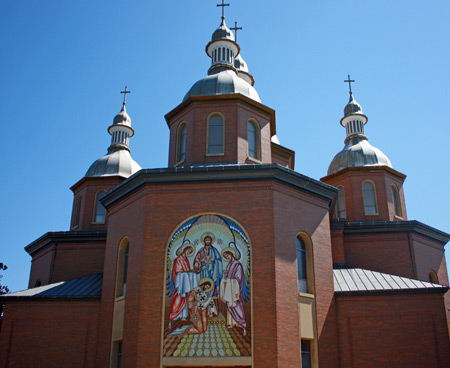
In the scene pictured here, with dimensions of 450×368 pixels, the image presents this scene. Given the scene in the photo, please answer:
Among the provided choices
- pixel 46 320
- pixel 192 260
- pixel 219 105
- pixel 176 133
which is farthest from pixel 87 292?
pixel 219 105

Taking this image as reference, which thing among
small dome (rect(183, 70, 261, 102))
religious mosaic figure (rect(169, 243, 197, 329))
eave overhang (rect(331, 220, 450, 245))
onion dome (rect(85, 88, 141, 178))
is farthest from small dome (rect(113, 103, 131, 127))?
religious mosaic figure (rect(169, 243, 197, 329))

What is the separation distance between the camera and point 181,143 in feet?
66.8

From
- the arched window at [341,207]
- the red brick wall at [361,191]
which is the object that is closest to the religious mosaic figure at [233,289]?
the red brick wall at [361,191]

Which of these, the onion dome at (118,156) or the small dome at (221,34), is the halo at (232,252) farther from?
the onion dome at (118,156)

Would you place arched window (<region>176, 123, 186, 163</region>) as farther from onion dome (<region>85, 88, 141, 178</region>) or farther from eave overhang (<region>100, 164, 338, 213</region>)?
onion dome (<region>85, 88, 141, 178</region>)

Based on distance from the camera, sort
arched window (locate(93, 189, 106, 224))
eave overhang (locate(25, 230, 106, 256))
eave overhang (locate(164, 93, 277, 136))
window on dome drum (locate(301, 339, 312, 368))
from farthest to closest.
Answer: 1. arched window (locate(93, 189, 106, 224))
2. eave overhang (locate(25, 230, 106, 256))
3. eave overhang (locate(164, 93, 277, 136))
4. window on dome drum (locate(301, 339, 312, 368))

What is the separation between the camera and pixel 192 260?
626 inches

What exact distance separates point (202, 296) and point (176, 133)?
7.83 meters

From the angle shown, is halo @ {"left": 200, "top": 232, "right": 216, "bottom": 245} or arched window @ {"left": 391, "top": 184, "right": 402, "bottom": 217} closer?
halo @ {"left": 200, "top": 232, "right": 216, "bottom": 245}

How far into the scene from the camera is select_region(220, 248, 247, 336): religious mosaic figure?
15031 mm

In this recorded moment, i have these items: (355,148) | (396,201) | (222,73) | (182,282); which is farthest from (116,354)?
(355,148)

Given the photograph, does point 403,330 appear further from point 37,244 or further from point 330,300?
point 37,244

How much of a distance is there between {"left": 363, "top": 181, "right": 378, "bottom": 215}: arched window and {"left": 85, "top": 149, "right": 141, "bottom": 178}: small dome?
12.8 meters

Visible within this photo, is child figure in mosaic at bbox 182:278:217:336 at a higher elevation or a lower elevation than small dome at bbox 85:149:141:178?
lower
